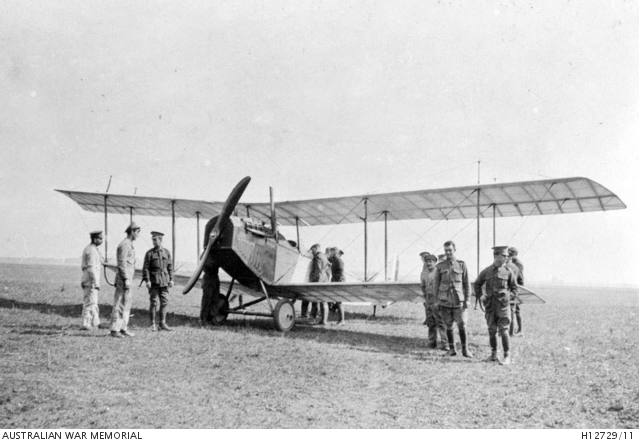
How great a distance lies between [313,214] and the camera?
1387 centimetres

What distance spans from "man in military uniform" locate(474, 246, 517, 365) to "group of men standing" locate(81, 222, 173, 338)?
541 centimetres

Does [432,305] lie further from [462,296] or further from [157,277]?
[157,277]

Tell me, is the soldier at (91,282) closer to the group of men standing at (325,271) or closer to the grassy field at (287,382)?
the grassy field at (287,382)

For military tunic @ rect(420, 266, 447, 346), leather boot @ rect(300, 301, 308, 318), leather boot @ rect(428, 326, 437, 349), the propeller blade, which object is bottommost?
leather boot @ rect(300, 301, 308, 318)

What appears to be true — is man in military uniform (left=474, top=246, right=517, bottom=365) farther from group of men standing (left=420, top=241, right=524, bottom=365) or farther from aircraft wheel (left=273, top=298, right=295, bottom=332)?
aircraft wheel (left=273, top=298, right=295, bottom=332)

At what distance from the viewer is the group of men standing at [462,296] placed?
683 centimetres

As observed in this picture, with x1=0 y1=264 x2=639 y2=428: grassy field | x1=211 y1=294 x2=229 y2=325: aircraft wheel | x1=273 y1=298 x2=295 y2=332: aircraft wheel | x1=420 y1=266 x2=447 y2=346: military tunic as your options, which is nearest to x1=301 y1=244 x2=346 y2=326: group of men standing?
x1=273 y1=298 x2=295 y2=332: aircraft wheel

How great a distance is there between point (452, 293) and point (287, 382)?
347 cm

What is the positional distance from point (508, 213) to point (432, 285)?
5.10 meters

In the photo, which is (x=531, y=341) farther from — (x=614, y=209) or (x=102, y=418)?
(x=102, y=418)

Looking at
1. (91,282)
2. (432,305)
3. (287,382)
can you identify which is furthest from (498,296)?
(91,282)

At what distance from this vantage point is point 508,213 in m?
12.0

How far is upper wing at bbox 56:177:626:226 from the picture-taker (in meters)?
9.71
